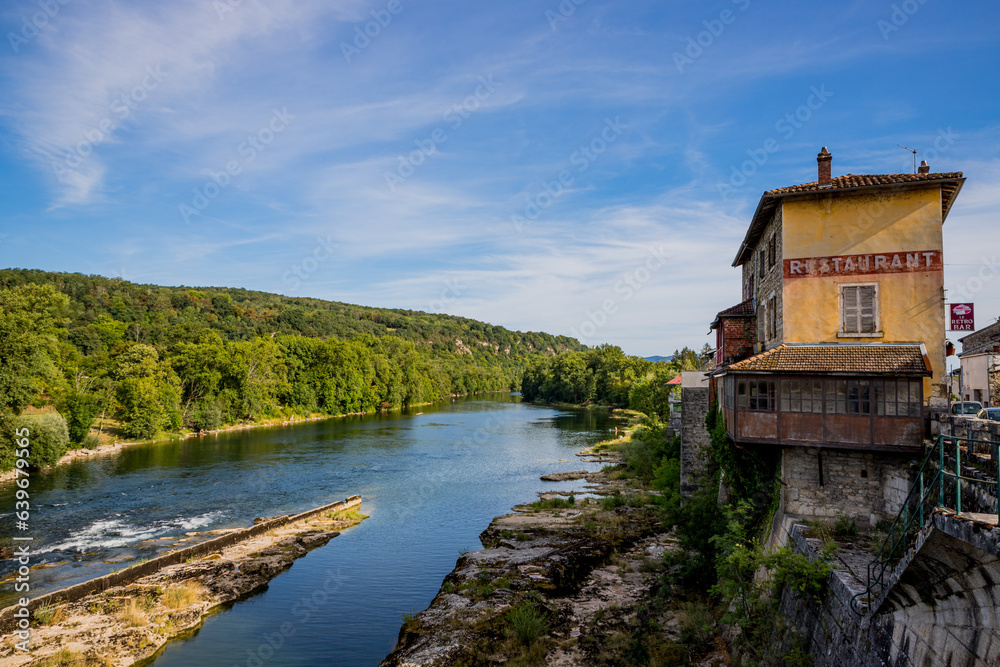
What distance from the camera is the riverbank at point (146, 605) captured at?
16.3m

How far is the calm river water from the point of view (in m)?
18.8

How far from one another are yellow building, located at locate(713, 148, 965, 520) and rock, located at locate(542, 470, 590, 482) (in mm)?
25938

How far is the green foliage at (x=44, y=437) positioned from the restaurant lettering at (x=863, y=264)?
44861 millimetres

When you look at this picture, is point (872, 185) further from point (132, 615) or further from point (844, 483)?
point (132, 615)

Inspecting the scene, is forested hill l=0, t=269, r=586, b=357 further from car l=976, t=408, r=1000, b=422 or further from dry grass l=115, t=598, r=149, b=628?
car l=976, t=408, r=1000, b=422

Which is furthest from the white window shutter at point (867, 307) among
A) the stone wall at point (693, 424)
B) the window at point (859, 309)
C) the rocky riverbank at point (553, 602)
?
the stone wall at point (693, 424)

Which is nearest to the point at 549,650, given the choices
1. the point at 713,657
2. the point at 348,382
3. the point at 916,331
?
the point at 713,657

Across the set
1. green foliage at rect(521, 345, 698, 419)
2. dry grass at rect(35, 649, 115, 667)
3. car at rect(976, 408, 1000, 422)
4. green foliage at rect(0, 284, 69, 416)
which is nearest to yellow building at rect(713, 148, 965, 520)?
car at rect(976, 408, 1000, 422)

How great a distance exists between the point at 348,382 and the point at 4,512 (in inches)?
2471

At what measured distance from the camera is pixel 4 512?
29703 mm

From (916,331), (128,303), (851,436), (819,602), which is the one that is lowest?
(819,602)

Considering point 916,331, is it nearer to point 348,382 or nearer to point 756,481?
point 756,481

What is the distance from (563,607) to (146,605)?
13128mm

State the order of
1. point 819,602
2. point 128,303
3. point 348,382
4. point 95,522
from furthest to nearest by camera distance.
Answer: point 128,303
point 348,382
point 95,522
point 819,602
